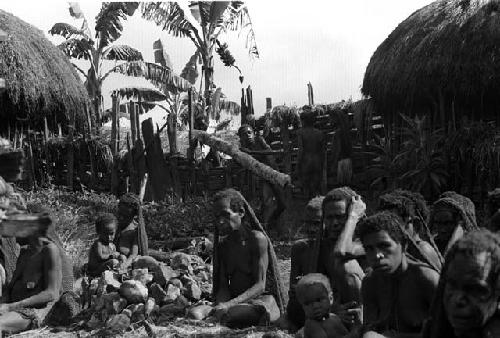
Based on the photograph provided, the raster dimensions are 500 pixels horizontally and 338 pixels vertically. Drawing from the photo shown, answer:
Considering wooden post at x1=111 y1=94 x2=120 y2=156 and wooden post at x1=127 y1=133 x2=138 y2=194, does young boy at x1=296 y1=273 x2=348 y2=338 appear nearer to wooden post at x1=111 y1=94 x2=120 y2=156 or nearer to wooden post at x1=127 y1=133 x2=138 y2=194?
wooden post at x1=127 y1=133 x2=138 y2=194

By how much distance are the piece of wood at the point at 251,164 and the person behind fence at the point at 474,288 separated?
8.49 metres

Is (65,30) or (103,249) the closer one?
(103,249)

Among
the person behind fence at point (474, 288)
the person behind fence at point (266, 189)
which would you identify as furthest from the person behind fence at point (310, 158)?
the person behind fence at point (474, 288)

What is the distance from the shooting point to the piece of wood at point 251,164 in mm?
11312

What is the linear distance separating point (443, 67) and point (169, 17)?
10299 mm

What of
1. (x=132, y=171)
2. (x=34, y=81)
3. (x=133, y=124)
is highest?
(x=34, y=81)

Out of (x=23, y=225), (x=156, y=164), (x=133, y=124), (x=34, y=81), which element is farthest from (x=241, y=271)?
(x=34, y=81)

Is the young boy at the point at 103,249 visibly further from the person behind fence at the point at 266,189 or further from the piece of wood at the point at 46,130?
the piece of wood at the point at 46,130

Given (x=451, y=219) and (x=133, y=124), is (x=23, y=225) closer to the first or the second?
(x=451, y=219)

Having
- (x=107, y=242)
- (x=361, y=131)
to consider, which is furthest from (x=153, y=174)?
(x=107, y=242)

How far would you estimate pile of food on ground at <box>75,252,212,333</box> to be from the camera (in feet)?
19.5

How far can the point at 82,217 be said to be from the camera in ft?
37.7

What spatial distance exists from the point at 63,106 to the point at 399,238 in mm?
11993

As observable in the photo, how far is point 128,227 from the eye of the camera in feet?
25.2
